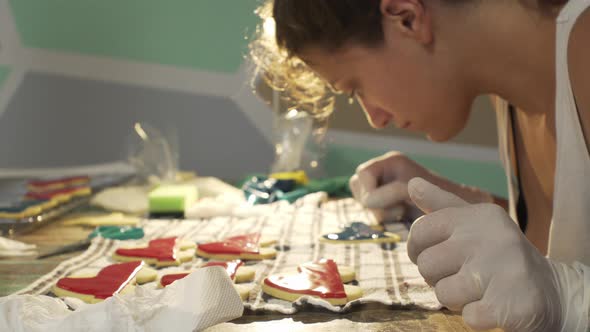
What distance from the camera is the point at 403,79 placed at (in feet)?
3.19

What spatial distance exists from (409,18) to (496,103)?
389 millimetres

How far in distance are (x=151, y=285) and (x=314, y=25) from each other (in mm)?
405

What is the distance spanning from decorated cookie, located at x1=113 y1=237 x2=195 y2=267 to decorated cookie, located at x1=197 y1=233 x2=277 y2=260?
0.02m

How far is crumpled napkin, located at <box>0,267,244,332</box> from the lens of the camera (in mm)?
596

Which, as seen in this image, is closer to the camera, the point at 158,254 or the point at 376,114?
the point at 158,254

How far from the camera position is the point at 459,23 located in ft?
2.90

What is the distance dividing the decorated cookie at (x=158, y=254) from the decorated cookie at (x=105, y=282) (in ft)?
0.18

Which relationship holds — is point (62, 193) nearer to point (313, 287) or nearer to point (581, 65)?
point (313, 287)

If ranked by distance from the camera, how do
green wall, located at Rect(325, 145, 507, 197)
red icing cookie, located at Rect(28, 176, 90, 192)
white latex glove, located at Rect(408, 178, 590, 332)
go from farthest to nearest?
green wall, located at Rect(325, 145, 507, 197)
red icing cookie, located at Rect(28, 176, 90, 192)
white latex glove, located at Rect(408, 178, 590, 332)

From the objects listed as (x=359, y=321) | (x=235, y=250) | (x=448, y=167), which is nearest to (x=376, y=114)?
(x=235, y=250)

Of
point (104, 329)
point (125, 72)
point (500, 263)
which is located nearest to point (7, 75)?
point (125, 72)

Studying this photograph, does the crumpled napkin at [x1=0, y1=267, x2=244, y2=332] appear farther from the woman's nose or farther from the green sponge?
the green sponge

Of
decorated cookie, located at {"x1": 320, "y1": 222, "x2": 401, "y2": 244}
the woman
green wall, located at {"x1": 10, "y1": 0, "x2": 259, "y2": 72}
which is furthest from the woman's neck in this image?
green wall, located at {"x1": 10, "y1": 0, "x2": 259, "y2": 72}

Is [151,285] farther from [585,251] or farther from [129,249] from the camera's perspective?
[585,251]
